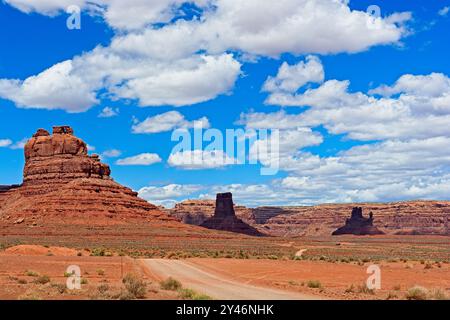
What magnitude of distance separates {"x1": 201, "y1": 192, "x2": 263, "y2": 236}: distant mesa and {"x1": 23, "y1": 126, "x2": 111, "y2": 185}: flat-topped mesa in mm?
62864

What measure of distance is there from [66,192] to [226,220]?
82.0 m

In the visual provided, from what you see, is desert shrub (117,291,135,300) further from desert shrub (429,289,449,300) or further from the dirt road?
desert shrub (429,289,449,300)

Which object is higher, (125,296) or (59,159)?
(59,159)

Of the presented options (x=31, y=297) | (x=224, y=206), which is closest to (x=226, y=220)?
(x=224, y=206)

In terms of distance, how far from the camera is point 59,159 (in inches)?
4724

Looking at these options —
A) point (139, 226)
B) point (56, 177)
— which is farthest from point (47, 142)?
point (139, 226)

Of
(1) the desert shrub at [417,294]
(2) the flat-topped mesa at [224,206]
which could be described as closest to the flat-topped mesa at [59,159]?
(2) the flat-topped mesa at [224,206]

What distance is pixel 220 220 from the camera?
186 meters

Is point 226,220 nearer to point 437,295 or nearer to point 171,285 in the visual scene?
point 171,285

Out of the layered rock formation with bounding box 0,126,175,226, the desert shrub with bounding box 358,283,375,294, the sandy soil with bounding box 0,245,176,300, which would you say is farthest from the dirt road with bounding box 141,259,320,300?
the layered rock formation with bounding box 0,126,175,226

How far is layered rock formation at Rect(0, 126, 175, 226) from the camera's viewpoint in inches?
4055
